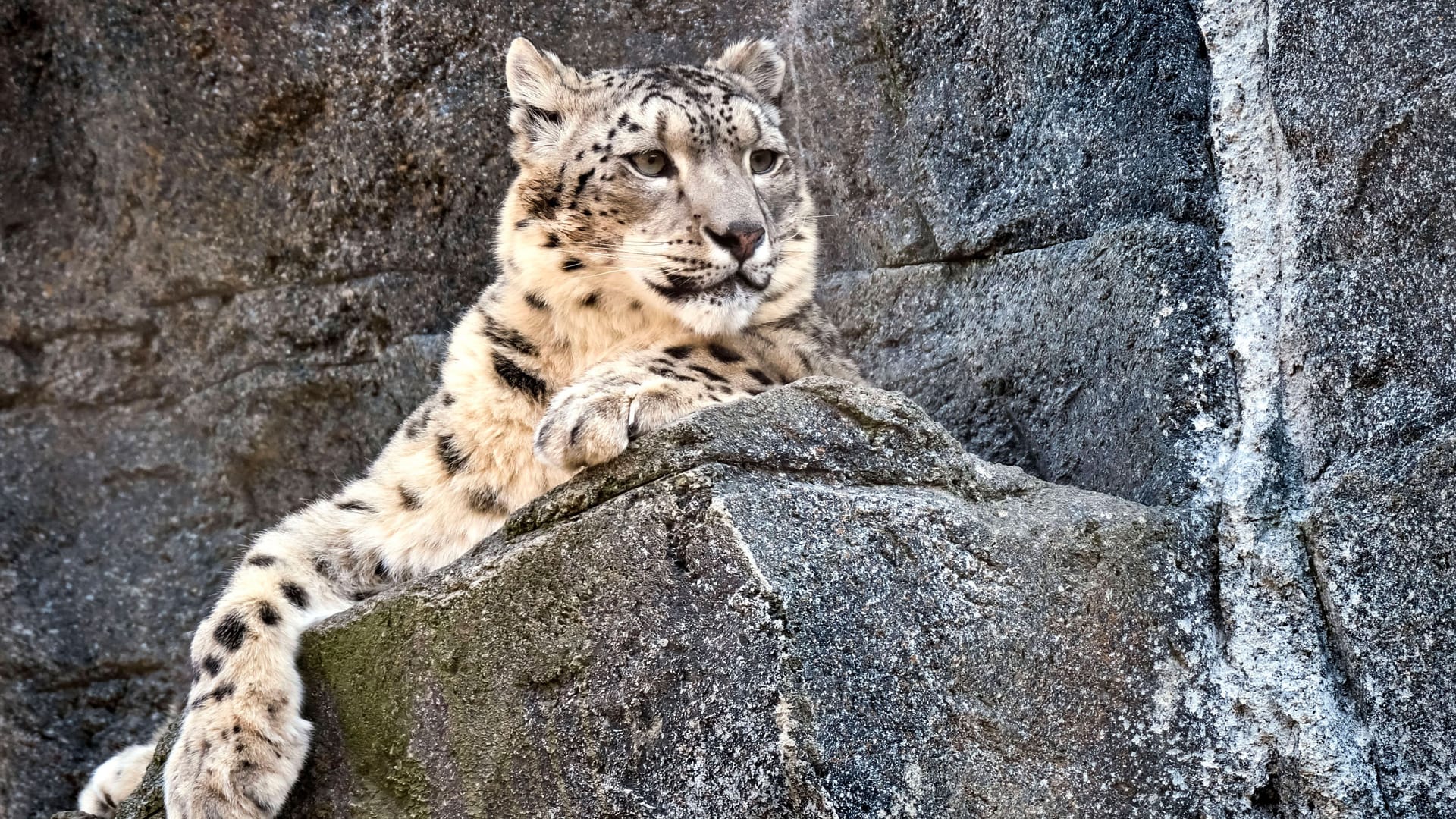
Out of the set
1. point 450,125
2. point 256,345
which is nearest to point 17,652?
point 256,345

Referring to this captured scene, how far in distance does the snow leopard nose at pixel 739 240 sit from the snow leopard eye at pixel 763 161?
0.38 metres

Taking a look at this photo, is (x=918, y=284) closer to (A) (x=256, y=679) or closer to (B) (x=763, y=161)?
(B) (x=763, y=161)

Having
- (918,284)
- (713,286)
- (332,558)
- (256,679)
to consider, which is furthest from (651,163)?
(256,679)

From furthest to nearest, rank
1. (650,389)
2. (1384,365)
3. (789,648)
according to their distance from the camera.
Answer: (650,389) → (1384,365) → (789,648)

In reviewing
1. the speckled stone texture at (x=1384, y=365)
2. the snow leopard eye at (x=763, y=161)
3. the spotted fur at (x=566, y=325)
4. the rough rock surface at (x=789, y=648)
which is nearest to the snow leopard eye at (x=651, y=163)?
the spotted fur at (x=566, y=325)

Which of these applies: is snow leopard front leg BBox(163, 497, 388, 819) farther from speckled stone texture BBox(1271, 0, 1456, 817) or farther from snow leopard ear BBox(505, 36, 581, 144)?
speckled stone texture BBox(1271, 0, 1456, 817)

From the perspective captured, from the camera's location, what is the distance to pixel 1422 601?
81.1 inches

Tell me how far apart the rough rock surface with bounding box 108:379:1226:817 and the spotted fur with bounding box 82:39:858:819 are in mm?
257

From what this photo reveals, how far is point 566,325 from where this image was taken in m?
2.84

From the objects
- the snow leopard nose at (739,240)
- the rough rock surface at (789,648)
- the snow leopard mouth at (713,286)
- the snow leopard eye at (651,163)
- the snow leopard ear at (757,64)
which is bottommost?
the rough rock surface at (789,648)

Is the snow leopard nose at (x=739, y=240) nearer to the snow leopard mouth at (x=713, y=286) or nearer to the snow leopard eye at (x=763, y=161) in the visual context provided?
the snow leopard mouth at (x=713, y=286)

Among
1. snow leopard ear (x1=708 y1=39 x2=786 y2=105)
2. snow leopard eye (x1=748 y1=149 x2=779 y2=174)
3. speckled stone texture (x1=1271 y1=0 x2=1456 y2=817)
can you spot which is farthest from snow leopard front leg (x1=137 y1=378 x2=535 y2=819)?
speckled stone texture (x1=1271 y1=0 x2=1456 y2=817)

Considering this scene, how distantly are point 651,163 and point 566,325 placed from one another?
13.5 inches

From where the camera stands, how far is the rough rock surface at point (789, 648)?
1939mm
